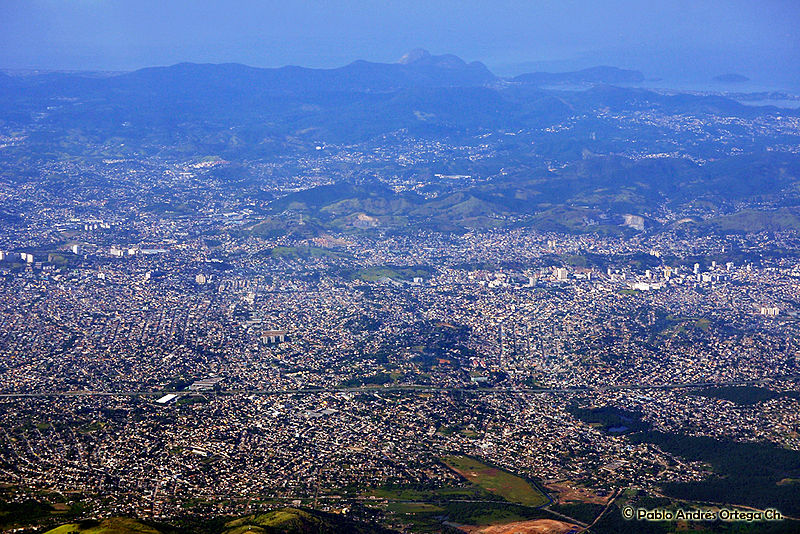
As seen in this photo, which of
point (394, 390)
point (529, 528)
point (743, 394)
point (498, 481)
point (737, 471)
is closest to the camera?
point (529, 528)

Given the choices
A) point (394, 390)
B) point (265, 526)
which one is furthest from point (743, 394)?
point (265, 526)

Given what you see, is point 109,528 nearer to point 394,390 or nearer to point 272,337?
point 394,390

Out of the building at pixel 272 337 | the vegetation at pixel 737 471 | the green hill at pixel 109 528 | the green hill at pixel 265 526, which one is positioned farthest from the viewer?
the building at pixel 272 337

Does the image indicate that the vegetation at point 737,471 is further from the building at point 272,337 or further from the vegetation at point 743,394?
the building at point 272,337

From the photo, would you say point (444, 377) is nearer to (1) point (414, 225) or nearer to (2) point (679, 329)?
→ (2) point (679, 329)

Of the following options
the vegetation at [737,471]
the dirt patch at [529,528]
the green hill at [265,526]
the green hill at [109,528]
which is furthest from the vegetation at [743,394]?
the green hill at [109,528]

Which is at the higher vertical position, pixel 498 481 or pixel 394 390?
pixel 498 481
